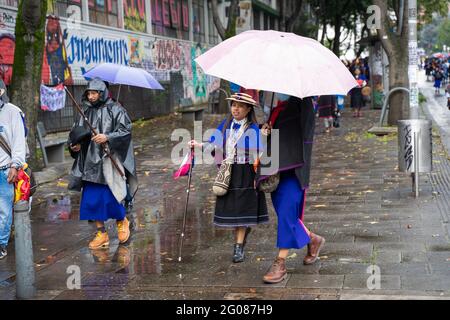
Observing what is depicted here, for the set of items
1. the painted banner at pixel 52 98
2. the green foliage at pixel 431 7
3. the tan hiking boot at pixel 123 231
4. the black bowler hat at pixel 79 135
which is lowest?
the tan hiking boot at pixel 123 231

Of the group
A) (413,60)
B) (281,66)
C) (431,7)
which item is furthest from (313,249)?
(431,7)

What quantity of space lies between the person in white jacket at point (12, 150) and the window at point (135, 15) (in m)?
17.1

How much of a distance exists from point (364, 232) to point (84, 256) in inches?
113

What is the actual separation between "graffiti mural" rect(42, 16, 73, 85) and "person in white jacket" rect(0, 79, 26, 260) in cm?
1079

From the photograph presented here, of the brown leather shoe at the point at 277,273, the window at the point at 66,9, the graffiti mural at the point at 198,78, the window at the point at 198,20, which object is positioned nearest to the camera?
the brown leather shoe at the point at 277,273

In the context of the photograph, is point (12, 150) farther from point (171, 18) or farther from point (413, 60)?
point (171, 18)

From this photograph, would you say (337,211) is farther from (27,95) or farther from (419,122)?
(27,95)

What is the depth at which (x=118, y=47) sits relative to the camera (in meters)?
21.7

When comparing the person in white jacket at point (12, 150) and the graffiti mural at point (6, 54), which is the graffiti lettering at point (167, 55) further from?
the person in white jacket at point (12, 150)

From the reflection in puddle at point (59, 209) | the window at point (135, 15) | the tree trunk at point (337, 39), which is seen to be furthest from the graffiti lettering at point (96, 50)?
the tree trunk at point (337, 39)

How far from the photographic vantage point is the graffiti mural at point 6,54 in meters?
15.0

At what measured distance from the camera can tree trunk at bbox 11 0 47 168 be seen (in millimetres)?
10633

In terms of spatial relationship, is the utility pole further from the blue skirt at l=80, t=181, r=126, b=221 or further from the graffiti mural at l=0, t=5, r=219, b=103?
the graffiti mural at l=0, t=5, r=219, b=103
